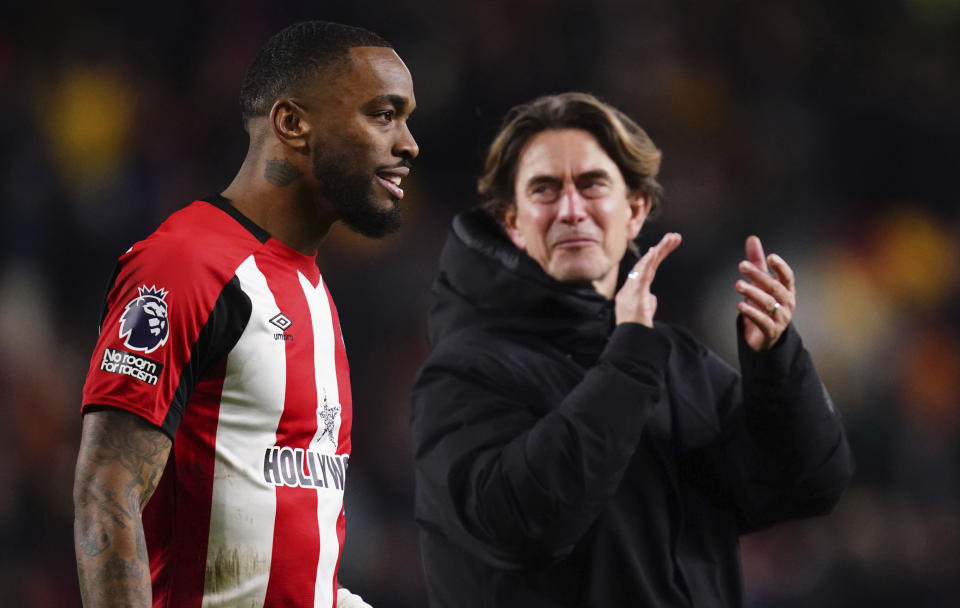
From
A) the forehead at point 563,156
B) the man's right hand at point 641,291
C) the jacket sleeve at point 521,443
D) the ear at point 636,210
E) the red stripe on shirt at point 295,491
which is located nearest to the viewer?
the red stripe on shirt at point 295,491

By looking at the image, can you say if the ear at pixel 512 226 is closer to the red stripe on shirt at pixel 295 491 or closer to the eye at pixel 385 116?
the eye at pixel 385 116

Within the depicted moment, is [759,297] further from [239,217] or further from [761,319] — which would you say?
[239,217]

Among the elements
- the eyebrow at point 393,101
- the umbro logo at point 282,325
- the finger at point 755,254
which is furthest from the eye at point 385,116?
the finger at point 755,254

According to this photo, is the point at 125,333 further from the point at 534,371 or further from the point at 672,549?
the point at 672,549

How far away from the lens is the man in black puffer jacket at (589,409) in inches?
93.6

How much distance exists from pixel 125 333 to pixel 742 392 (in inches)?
65.7

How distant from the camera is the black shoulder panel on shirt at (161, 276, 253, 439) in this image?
1.67 meters

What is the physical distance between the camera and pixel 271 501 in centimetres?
180

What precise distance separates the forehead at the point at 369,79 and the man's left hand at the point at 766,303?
1010 mm

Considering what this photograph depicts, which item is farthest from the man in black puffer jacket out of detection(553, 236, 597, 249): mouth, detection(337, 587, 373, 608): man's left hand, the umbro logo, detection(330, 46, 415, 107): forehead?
detection(330, 46, 415, 107): forehead

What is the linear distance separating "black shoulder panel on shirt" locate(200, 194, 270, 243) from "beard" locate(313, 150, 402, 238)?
0.46ft

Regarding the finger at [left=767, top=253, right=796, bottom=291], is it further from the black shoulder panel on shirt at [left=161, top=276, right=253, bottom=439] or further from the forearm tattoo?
the forearm tattoo

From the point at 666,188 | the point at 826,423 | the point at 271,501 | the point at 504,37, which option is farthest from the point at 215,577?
the point at 504,37

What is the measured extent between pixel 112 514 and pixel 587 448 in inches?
42.8
